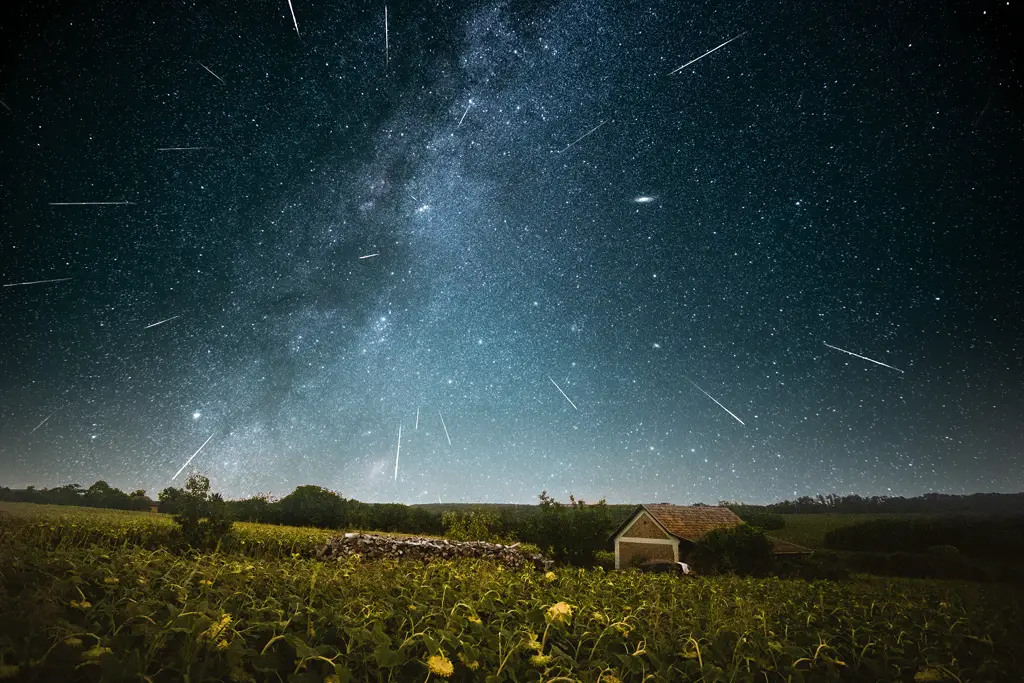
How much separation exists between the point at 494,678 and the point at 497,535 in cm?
2923

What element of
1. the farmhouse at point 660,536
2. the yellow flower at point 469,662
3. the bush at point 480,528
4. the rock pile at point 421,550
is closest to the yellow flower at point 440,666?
the yellow flower at point 469,662

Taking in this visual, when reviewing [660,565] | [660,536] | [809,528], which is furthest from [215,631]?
[809,528]

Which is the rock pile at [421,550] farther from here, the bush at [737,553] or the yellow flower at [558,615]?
the yellow flower at [558,615]

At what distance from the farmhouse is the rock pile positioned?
8891mm

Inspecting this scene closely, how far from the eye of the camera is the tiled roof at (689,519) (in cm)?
2620

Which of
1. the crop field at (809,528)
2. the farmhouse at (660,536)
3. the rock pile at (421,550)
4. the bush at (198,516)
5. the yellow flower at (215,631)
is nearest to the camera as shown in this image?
the yellow flower at (215,631)

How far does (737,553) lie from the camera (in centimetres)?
2252

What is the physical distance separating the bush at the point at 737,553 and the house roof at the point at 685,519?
1385 mm

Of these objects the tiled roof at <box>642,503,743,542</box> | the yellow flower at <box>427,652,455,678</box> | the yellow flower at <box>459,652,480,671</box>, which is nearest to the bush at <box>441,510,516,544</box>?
the tiled roof at <box>642,503,743,542</box>

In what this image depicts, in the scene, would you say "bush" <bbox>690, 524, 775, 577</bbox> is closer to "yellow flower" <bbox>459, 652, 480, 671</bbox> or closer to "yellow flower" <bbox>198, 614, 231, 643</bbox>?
"yellow flower" <bbox>459, 652, 480, 671</bbox>

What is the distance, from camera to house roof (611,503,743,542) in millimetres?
26141

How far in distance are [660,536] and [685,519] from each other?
133 inches

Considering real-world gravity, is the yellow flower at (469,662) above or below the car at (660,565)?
above

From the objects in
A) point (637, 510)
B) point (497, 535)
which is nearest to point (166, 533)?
point (497, 535)
